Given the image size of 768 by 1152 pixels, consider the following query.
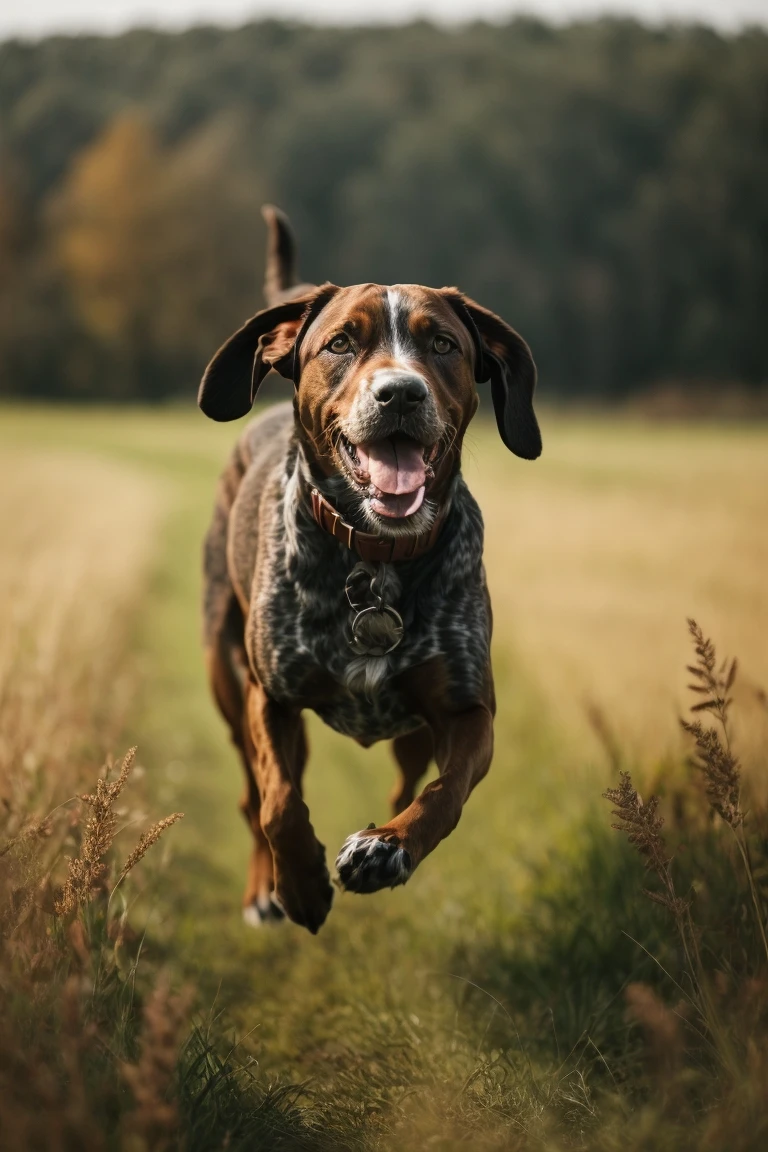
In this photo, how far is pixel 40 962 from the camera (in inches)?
123

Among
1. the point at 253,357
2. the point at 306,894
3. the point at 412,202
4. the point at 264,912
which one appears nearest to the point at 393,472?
the point at 253,357

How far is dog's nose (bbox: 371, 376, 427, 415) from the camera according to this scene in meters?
3.90

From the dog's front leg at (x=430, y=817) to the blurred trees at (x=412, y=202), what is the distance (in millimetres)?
51665

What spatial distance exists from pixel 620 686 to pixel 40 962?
5.29m

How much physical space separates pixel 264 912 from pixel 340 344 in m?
2.75

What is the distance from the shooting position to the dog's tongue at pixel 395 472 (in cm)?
408

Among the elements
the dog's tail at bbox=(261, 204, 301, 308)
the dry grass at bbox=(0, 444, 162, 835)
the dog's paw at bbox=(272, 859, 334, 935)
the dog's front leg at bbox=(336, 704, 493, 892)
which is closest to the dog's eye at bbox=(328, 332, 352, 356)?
the dog's front leg at bbox=(336, 704, 493, 892)

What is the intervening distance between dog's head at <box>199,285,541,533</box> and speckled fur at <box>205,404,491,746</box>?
26cm

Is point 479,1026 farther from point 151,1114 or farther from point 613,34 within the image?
point 613,34

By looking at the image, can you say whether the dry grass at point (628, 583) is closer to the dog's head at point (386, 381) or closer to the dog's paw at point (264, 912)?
the dog's head at point (386, 381)

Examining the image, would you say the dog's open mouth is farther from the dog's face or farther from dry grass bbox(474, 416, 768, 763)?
dry grass bbox(474, 416, 768, 763)

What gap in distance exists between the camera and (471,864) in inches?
282

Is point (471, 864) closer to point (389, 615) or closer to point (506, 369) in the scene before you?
point (389, 615)

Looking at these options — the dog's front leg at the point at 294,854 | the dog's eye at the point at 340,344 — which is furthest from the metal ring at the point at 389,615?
the dog's eye at the point at 340,344
